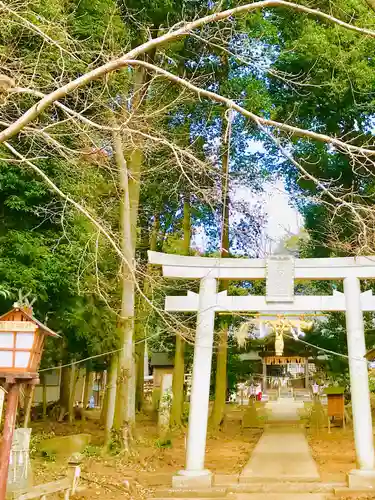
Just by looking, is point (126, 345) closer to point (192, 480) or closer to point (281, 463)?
point (192, 480)

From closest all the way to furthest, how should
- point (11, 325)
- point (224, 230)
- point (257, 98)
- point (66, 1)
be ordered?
point (11, 325)
point (66, 1)
point (257, 98)
point (224, 230)

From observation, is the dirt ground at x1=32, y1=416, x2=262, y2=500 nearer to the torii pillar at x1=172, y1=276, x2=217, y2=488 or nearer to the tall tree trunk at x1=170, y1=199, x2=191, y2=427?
the torii pillar at x1=172, y1=276, x2=217, y2=488

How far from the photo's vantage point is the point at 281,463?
10.3 metres

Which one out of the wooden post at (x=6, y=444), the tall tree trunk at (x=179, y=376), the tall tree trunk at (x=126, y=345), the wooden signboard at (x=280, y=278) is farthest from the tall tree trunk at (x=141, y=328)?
the wooden post at (x=6, y=444)

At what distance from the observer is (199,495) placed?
26.2 feet

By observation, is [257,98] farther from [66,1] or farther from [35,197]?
Answer: [35,197]

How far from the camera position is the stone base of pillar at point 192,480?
8.23 meters

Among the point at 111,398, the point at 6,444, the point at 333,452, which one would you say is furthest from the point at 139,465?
the point at 6,444

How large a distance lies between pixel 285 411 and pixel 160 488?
16.9m

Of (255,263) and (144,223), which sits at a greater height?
(144,223)

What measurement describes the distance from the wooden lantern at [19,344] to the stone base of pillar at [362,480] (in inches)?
202

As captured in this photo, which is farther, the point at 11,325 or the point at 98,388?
the point at 98,388

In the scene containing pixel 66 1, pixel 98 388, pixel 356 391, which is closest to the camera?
pixel 356 391

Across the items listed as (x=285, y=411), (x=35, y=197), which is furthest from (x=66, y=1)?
(x=285, y=411)
